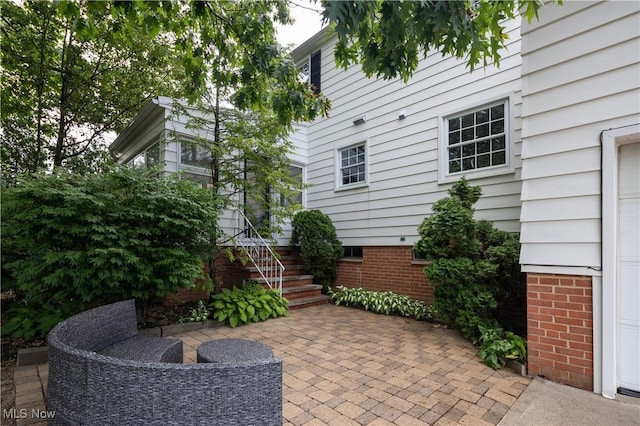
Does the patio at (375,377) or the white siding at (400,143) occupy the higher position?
the white siding at (400,143)

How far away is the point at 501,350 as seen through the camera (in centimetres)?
349

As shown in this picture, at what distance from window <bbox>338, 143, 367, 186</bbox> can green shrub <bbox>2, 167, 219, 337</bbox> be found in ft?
13.0

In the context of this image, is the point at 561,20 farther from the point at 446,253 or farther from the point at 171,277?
the point at 171,277

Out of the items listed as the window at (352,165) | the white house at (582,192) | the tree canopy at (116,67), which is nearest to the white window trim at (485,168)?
the white house at (582,192)

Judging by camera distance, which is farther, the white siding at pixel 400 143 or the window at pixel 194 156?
the window at pixel 194 156

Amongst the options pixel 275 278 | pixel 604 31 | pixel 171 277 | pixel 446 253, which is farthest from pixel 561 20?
pixel 275 278

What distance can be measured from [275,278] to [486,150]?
4594 millimetres

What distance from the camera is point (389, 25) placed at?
230cm

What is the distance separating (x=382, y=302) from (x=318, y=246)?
6.18ft

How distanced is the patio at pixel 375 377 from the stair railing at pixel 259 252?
159 cm

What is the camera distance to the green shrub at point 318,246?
7094 mm

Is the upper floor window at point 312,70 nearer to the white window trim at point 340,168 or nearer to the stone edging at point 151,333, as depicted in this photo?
Answer: the white window trim at point 340,168

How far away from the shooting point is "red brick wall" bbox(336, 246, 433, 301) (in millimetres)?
5984

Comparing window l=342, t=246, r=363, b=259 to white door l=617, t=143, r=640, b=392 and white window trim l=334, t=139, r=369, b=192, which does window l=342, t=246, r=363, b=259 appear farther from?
white door l=617, t=143, r=640, b=392
